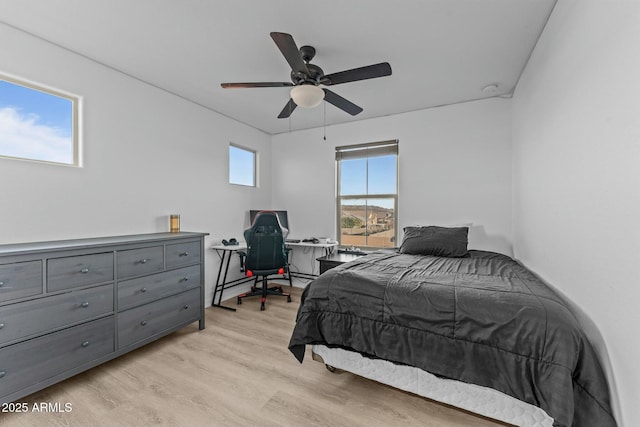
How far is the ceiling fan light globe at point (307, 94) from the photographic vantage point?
2.16 meters

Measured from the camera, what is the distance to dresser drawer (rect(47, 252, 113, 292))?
6.03 ft

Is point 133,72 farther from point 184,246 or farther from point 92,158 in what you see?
point 184,246

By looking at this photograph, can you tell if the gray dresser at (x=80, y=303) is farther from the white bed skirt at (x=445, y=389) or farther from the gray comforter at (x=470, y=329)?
the white bed skirt at (x=445, y=389)

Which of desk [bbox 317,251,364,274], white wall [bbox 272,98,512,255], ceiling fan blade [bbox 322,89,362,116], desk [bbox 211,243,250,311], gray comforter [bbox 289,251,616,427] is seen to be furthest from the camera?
desk [bbox 211,243,250,311]

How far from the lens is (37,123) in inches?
88.5

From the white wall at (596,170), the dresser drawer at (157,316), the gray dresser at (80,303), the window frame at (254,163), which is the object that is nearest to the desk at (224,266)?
the dresser drawer at (157,316)

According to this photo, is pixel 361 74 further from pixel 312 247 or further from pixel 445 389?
pixel 312 247

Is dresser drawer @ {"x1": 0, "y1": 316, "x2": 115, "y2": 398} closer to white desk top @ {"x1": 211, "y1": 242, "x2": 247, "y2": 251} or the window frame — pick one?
white desk top @ {"x1": 211, "y1": 242, "x2": 247, "y2": 251}

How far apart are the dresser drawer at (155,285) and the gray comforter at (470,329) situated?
1.43 m

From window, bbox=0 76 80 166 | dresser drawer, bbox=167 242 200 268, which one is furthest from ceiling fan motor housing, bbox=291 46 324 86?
window, bbox=0 76 80 166

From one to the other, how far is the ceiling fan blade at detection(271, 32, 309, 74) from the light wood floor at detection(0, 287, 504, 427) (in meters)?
2.32

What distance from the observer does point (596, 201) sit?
4.29 ft

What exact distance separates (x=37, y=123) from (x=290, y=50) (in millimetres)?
2193

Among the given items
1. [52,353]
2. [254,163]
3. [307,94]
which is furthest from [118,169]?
[254,163]
